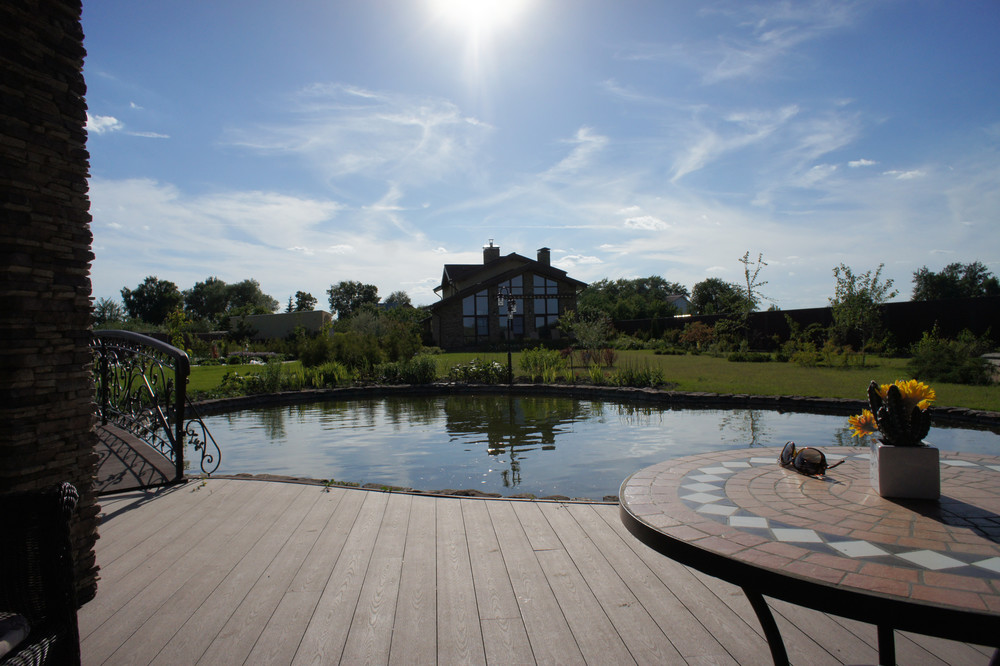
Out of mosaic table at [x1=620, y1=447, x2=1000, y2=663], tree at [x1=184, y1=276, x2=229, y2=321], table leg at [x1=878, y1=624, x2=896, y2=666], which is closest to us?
mosaic table at [x1=620, y1=447, x2=1000, y2=663]

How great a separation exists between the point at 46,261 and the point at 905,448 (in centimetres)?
369

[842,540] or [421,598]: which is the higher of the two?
[842,540]

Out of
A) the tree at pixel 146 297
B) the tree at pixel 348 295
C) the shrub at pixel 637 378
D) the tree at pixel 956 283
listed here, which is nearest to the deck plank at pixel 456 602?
the shrub at pixel 637 378

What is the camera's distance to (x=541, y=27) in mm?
6297

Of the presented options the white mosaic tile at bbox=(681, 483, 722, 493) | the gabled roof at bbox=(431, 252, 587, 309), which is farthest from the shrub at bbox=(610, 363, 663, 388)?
the gabled roof at bbox=(431, 252, 587, 309)

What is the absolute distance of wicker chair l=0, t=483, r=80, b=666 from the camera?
1483 millimetres

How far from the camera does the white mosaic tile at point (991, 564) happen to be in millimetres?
1428

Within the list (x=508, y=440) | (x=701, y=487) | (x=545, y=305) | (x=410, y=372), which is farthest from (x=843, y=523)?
(x=545, y=305)

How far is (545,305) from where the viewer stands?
30.2 metres

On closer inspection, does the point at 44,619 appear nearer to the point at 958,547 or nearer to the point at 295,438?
the point at 958,547

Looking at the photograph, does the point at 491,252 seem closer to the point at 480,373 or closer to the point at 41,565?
the point at 480,373

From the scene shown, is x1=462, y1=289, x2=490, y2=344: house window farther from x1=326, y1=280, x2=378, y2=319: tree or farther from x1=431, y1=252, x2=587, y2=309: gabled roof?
x1=326, y1=280, x2=378, y2=319: tree

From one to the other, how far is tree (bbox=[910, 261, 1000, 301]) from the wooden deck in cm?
4744

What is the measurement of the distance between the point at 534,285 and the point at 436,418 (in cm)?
2062
